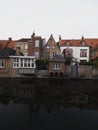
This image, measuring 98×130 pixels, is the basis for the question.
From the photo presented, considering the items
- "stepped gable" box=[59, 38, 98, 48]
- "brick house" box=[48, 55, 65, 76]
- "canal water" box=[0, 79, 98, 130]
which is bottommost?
"canal water" box=[0, 79, 98, 130]

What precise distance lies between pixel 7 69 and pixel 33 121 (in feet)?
Result: 100

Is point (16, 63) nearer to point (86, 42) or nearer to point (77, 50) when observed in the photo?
point (77, 50)

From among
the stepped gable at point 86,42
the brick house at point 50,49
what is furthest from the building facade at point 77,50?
the brick house at point 50,49

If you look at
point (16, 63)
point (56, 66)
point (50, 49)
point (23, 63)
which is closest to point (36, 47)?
point (50, 49)

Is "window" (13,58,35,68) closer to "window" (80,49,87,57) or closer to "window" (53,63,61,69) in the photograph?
"window" (53,63,61,69)

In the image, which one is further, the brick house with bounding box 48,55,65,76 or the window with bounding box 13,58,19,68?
the window with bounding box 13,58,19,68

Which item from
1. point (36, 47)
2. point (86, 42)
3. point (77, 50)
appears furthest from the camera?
point (86, 42)

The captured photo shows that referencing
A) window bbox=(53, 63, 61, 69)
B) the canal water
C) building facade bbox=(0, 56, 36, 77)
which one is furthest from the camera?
window bbox=(53, 63, 61, 69)

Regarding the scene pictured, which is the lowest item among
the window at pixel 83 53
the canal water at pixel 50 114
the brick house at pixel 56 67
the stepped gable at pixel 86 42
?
the canal water at pixel 50 114

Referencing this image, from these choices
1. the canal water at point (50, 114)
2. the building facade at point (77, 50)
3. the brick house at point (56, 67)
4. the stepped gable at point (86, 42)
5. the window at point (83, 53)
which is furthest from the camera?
the stepped gable at point (86, 42)

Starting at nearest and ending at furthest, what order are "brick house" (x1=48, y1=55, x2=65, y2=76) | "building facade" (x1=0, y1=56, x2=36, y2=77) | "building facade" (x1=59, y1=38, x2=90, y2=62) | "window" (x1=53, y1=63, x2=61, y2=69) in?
"building facade" (x1=0, y1=56, x2=36, y2=77)
"brick house" (x1=48, y1=55, x2=65, y2=76)
"window" (x1=53, y1=63, x2=61, y2=69)
"building facade" (x1=59, y1=38, x2=90, y2=62)

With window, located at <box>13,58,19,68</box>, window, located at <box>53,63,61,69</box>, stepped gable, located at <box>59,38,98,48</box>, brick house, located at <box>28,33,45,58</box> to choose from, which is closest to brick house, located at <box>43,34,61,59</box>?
brick house, located at <box>28,33,45,58</box>

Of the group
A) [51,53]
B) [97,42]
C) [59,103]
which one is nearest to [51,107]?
[59,103]

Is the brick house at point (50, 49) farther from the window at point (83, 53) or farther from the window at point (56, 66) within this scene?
the window at point (56, 66)
